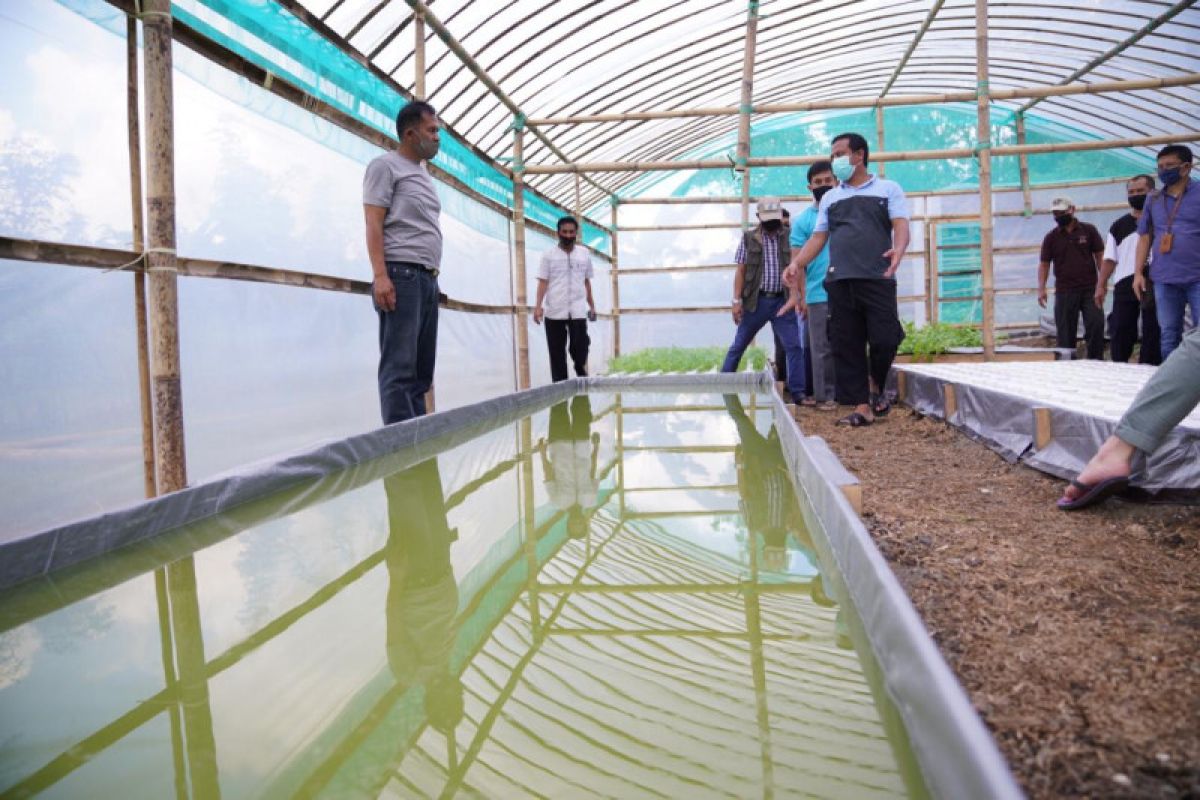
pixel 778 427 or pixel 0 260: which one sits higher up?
pixel 0 260

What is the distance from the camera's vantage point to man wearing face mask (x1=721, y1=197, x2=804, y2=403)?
17.0 feet

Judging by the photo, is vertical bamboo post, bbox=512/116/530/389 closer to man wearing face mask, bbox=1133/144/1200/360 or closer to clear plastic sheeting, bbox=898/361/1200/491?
clear plastic sheeting, bbox=898/361/1200/491

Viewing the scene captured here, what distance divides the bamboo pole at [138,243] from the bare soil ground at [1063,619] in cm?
252

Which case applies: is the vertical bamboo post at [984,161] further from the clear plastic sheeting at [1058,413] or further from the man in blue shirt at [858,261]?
the man in blue shirt at [858,261]

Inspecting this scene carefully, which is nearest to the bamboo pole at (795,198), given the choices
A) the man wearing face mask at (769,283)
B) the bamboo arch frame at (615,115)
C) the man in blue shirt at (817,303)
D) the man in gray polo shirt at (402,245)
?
the bamboo arch frame at (615,115)

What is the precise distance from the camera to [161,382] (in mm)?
2605

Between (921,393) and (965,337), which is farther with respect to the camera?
(965,337)

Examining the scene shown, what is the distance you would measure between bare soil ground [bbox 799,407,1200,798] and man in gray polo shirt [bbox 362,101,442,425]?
209 cm

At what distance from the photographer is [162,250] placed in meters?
2.60

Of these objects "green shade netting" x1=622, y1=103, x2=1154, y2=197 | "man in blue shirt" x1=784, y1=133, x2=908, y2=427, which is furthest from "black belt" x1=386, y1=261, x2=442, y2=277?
"green shade netting" x1=622, y1=103, x2=1154, y2=197

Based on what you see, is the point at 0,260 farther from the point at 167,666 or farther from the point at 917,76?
the point at 917,76

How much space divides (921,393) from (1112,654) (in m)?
3.62

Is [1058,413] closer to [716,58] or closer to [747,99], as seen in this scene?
[747,99]

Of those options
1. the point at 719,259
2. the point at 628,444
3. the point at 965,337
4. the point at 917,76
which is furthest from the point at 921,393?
the point at 917,76
